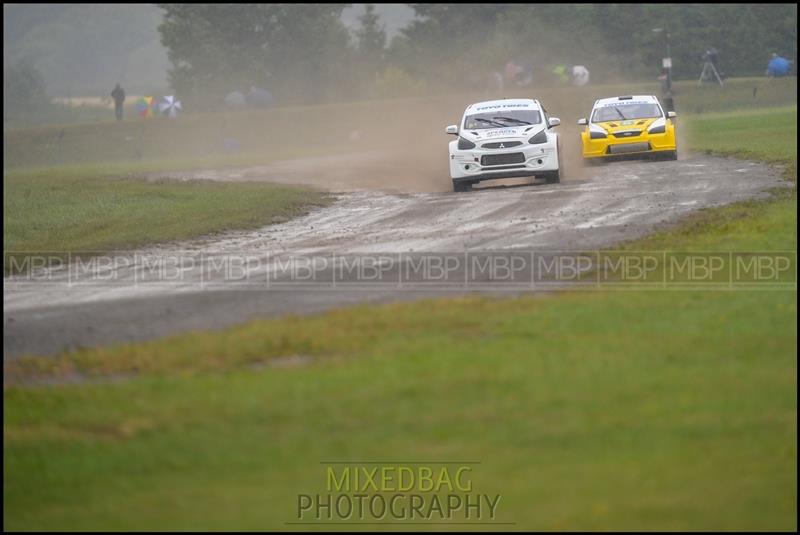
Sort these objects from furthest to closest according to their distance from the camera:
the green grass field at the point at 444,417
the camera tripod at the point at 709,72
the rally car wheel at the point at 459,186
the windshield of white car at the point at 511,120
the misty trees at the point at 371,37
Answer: the misty trees at the point at 371,37 → the camera tripod at the point at 709,72 → the windshield of white car at the point at 511,120 → the rally car wheel at the point at 459,186 → the green grass field at the point at 444,417

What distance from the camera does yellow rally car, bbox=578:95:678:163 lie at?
28.8 metres

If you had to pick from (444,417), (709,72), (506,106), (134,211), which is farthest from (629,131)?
(709,72)

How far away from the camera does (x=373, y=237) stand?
57.2ft

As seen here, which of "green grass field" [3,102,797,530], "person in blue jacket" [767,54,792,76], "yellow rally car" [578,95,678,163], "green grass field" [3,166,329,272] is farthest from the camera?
"person in blue jacket" [767,54,792,76]

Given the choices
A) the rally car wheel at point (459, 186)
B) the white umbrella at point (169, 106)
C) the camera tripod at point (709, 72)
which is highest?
the camera tripod at point (709, 72)

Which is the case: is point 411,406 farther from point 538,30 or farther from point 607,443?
point 538,30

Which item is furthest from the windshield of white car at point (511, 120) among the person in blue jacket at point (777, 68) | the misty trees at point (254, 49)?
the misty trees at point (254, 49)

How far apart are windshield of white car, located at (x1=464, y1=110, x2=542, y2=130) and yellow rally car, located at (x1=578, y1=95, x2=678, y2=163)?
396 cm

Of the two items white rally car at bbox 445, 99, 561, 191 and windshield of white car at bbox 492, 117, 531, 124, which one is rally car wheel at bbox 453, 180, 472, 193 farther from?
windshield of white car at bbox 492, 117, 531, 124

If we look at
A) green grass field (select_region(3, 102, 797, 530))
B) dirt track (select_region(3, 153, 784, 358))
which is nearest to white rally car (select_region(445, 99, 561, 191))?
dirt track (select_region(3, 153, 784, 358))

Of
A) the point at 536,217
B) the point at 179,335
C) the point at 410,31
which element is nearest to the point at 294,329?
the point at 179,335

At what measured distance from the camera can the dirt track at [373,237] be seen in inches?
446

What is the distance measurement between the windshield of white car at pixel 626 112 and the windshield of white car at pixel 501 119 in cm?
461

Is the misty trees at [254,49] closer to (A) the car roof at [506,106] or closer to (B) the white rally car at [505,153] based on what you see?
(A) the car roof at [506,106]
